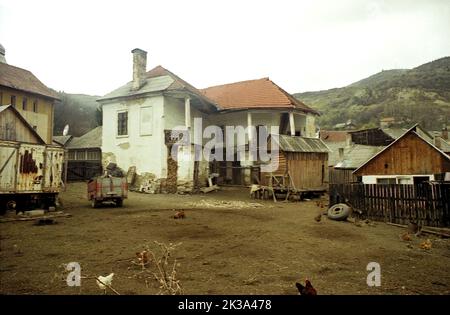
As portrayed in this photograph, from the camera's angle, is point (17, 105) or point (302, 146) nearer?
point (302, 146)

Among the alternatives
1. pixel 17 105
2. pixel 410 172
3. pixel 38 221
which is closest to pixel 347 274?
pixel 38 221

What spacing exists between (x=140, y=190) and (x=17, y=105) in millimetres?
14460

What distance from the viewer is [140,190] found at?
22422 mm

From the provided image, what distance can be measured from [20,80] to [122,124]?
11.9 meters

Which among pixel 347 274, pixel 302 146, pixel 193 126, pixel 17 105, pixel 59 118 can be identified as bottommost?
pixel 347 274

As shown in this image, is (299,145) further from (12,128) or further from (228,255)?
(12,128)

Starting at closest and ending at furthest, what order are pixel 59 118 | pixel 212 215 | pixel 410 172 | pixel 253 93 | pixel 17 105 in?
pixel 212 215 < pixel 410 172 < pixel 17 105 < pixel 253 93 < pixel 59 118

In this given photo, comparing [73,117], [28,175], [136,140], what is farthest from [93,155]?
[73,117]

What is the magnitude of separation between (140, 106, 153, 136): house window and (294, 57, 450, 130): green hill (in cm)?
4929

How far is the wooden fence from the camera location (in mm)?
10453

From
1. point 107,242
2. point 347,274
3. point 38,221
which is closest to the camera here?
point 347,274

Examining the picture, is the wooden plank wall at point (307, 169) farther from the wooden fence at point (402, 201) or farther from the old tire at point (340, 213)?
the old tire at point (340, 213)

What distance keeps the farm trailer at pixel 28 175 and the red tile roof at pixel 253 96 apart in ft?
55.8
